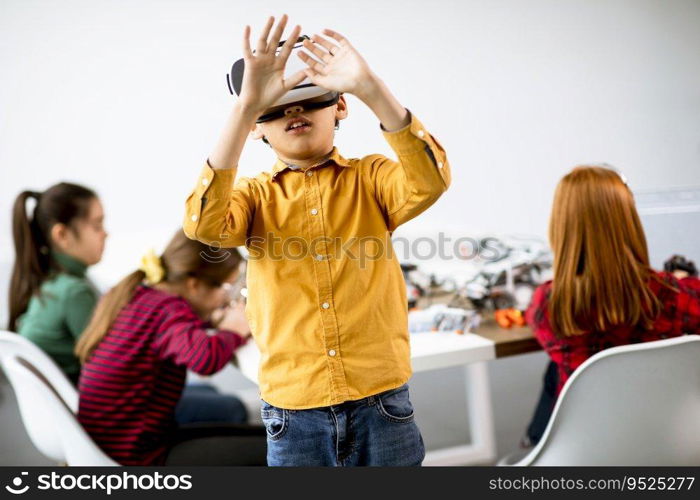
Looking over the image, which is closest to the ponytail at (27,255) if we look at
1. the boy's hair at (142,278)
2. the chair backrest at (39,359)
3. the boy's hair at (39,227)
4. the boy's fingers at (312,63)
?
the boy's hair at (39,227)

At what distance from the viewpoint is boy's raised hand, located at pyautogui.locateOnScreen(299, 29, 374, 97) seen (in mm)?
603

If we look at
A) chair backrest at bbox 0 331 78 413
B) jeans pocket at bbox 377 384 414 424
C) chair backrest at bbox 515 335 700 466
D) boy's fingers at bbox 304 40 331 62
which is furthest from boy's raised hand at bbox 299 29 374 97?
chair backrest at bbox 0 331 78 413

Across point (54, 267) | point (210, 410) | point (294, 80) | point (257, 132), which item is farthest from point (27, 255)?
point (294, 80)

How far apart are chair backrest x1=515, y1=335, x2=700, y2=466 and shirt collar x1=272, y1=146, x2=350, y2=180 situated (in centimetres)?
45

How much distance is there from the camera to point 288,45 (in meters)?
0.62

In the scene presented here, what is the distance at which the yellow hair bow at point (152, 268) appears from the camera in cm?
122

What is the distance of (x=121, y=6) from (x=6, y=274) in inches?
36.1

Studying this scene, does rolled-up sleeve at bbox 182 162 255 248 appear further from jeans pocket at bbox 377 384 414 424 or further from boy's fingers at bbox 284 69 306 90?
jeans pocket at bbox 377 384 414 424

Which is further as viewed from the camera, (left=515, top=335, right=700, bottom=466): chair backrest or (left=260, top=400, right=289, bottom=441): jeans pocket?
(left=515, top=335, right=700, bottom=466): chair backrest

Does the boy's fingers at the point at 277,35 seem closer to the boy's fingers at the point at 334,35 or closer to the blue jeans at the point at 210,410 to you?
the boy's fingers at the point at 334,35

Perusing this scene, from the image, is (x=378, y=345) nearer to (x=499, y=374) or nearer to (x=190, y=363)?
(x=190, y=363)

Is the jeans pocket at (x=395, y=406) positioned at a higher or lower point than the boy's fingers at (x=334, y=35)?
lower

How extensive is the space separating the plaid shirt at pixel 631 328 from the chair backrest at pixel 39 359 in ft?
2.80

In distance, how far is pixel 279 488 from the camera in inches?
37.9
